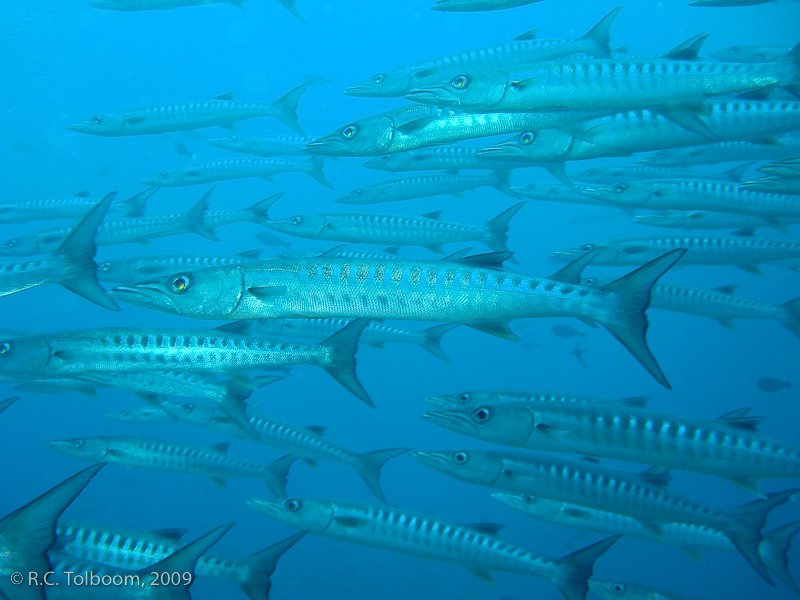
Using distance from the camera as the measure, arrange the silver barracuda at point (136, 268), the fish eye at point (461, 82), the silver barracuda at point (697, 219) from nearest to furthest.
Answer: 1. the fish eye at point (461, 82)
2. the silver barracuda at point (697, 219)
3. the silver barracuda at point (136, 268)

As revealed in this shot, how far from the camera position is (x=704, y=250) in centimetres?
620

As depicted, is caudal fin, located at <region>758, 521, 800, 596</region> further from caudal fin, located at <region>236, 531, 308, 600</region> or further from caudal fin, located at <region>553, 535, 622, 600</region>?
caudal fin, located at <region>236, 531, 308, 600</region>

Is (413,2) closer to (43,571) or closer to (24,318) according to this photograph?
(24,318)

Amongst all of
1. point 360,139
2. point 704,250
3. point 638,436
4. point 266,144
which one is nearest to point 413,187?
point 266,144

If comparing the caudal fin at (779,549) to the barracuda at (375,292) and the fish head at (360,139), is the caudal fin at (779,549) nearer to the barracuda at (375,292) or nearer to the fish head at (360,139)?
the barracuda at (375,292)

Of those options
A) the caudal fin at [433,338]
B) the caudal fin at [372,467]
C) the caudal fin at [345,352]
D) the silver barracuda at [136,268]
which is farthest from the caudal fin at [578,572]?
the silver barracuda at [136,268]

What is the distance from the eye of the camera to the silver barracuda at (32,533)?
2.06 m

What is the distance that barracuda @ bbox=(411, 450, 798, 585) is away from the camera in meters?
4.50

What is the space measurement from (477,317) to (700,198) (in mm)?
4492

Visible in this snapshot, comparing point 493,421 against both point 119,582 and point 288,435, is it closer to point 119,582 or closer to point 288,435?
point 119,582

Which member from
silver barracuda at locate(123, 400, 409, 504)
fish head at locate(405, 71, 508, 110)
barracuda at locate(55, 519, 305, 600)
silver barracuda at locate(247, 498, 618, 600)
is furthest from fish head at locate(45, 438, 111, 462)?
fish head at locate(405, 71, 508, 110)

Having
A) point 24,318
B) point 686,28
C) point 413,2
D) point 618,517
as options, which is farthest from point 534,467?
point 413,2

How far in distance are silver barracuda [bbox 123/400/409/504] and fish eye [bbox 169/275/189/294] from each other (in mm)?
3530

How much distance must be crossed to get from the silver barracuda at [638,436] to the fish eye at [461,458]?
2.73 feet
